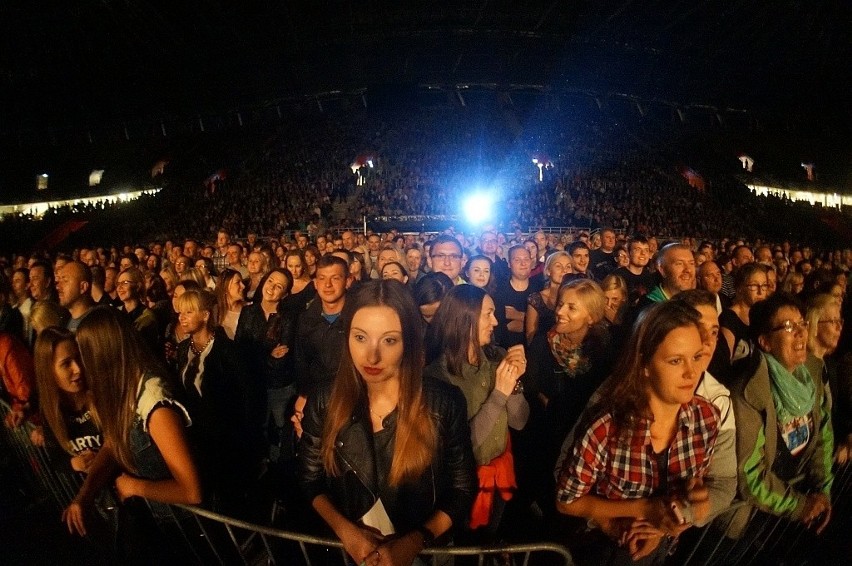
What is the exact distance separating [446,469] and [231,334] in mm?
3111

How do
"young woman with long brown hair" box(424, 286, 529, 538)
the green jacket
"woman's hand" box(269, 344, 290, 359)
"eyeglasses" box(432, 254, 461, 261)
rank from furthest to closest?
"eyeglasses" box(432, 254, 461, 261), "woman's hand" box(269, 344, 290, 359), "young woman with long brown hair" box(424, 286, 529, 538), the green jacket

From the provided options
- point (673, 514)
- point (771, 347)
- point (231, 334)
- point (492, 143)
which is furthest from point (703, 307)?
point (492, 143)

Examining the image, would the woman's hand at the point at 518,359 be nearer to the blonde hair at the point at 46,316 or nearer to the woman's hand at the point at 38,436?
the woman's hand at the point at 38,436

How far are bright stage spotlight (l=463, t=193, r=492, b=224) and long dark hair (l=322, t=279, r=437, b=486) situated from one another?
63.0 feet

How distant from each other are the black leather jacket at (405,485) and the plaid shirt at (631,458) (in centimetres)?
46

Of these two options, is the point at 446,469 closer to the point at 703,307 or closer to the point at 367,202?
the point at 703,307

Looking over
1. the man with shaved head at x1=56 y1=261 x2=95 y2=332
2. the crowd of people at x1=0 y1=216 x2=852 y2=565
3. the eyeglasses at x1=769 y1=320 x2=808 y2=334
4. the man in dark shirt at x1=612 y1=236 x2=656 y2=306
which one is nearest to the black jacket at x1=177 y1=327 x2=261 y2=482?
the crowd of people at x1=0 y1=216 x2=852 y2=565

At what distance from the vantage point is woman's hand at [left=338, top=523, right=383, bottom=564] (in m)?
1.82

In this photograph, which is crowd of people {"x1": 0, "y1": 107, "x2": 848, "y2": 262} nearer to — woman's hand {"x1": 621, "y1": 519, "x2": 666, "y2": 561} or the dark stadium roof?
the dark stadium roof

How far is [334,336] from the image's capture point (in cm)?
377

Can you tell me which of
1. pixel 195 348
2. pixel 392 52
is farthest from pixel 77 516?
pixel 392 52

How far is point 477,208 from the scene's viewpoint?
22734mm

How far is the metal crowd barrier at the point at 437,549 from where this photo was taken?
1.96 m

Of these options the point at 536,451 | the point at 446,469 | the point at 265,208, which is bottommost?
the point at 536,451
